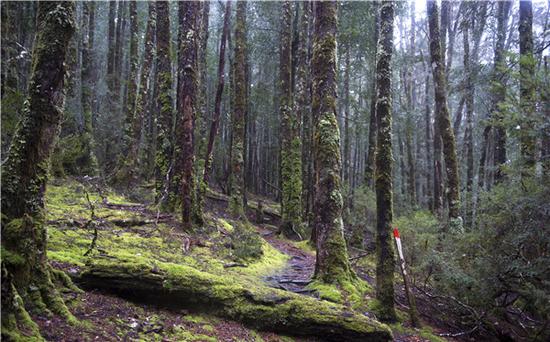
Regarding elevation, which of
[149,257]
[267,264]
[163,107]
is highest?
[163,107]

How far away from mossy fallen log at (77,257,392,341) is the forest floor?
0.13 m

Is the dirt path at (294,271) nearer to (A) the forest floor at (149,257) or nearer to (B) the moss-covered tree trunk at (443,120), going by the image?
(A) the forest floor at (149,257)

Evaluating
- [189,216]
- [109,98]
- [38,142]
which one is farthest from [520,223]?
[109,98]

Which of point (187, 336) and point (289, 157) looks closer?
point (187, 336)

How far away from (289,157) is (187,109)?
23.6 ft

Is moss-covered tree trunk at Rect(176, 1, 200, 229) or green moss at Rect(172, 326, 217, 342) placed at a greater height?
moss-covered tree trunk at Rect(176, 1, 200, 229)

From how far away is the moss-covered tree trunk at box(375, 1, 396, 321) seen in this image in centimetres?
739

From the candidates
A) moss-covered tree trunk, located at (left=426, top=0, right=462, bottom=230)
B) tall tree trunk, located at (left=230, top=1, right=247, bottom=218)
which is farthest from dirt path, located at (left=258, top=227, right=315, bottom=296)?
moss-covered tree trunk, located at (left=426, top=0, right=462, bottom=230)

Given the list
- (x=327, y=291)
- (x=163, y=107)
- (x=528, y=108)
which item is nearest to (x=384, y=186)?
(x=327, y=291)

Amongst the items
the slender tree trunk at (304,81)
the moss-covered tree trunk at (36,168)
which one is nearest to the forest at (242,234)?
the moss-covered tree trunk at (36,168)

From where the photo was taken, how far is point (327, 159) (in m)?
8.33

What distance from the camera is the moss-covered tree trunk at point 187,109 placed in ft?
32.0

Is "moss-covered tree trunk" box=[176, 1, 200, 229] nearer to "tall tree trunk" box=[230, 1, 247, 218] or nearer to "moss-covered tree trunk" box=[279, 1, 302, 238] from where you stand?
"tall tree trunk" box=[230, 1, 247, 218]

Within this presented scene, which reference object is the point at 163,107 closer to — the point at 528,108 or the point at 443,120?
the point at 443,120
